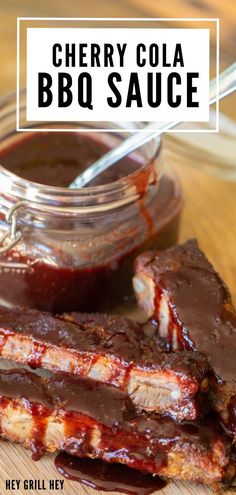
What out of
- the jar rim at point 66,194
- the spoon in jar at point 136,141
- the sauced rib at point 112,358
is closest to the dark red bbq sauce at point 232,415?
the sauced rib at point 112,358

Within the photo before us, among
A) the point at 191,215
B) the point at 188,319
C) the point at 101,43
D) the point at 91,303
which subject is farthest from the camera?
the point at 191,215

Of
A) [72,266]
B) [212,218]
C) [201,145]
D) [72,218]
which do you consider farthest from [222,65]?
[72,266]

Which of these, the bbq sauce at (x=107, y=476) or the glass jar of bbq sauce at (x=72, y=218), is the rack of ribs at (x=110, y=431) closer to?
the bbq sauce at (x=107, y=476)

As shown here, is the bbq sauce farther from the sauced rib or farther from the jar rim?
the jar rim

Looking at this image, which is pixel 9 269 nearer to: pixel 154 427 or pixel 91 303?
pixel 91 303

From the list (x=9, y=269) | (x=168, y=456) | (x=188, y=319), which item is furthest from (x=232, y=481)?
(x=9, y=269)

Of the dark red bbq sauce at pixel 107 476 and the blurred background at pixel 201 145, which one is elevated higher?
the blurred background at pixel 201 145

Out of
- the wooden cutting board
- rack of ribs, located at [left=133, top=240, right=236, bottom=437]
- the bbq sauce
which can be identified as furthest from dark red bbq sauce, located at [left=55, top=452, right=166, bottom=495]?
the wooden cutting board
